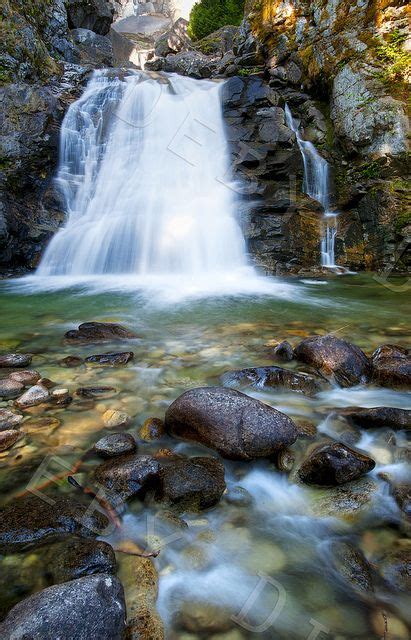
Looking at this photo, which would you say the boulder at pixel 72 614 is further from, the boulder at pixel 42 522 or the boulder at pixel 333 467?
the boulder at pixel 333 467

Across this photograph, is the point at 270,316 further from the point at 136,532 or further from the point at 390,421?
the point at 136,532

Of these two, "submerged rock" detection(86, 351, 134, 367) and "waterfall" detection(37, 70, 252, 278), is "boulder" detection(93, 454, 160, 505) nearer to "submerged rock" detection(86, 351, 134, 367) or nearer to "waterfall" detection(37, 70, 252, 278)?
"submerged rock" detection(86, 351, 134, 367)

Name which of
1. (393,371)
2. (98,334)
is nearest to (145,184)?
(98,334)

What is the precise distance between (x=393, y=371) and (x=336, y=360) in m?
0.51

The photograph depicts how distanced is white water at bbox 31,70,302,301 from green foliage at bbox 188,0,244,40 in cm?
2091

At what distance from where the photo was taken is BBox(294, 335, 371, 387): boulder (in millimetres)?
3479

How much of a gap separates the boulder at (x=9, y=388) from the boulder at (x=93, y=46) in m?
28.1

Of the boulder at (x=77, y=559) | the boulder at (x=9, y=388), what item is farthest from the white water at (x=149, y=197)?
the boulder at (x=77, y=559)

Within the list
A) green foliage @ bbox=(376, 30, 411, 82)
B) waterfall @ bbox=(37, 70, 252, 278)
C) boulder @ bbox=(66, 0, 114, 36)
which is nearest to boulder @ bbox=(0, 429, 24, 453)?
waterfall @ bbox=(37, 70, 252, 278)

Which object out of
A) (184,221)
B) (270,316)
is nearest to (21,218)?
(184,221)

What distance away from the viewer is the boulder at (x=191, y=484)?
2.04 metres

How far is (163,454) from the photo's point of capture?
2.45 m

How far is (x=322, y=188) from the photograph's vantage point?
11844mm

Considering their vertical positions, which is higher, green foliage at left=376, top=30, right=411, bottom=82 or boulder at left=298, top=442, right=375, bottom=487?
green foliage at left=376, top=30, right=411, bottom=82
